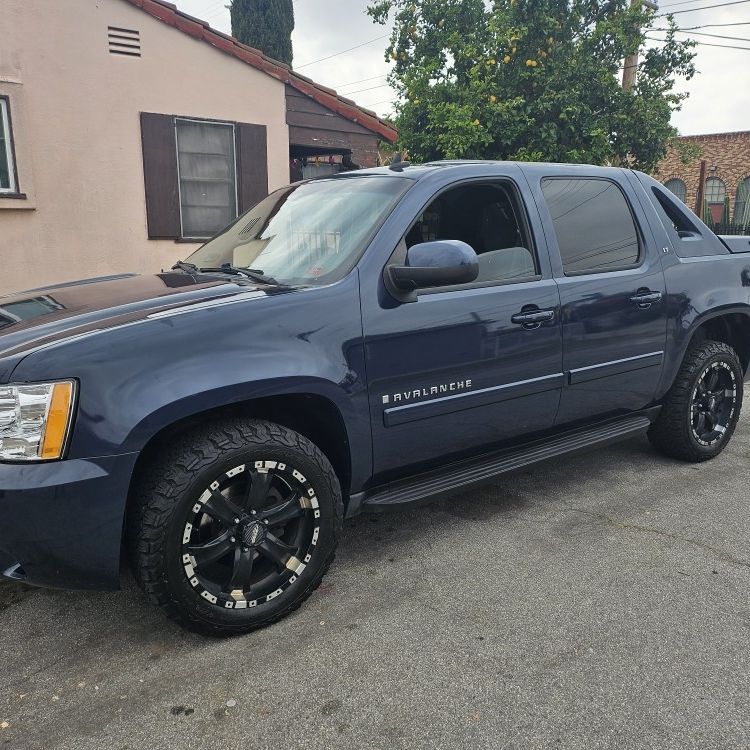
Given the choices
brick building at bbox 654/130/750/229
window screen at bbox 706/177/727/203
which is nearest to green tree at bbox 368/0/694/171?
brick building at bbox 654/130/750/229

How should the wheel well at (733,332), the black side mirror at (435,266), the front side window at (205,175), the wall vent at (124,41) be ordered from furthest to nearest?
the front side window at (205,175) → the wall vent at (124,41) → the wheel well at (733,332) → the black side mirror at (435,266)

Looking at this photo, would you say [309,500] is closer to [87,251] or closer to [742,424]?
[742,424]

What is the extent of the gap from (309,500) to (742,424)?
13.3 feet

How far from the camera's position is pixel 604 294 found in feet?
11.7

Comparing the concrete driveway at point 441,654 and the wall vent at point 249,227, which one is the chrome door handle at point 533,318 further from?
the wall vent at point 249,227

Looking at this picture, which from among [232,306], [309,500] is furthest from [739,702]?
[232,306]

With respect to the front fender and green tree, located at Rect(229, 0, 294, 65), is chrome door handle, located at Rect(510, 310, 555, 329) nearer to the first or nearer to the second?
the front fender

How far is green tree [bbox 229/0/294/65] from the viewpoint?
53.1ft

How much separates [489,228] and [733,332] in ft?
7.17

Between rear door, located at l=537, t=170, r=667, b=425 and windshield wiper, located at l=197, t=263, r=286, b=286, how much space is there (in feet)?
4.75

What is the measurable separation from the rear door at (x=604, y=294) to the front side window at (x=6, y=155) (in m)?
5.98

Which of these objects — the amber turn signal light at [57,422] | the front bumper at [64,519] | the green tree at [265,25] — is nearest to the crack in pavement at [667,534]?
the front bumper at [64,519]

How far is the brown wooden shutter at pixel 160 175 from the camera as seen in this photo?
7.78 meters

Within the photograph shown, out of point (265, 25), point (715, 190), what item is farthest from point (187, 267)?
point (715, 190)
